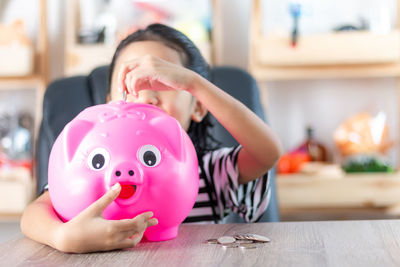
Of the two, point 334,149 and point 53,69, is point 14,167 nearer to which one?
point 53,69

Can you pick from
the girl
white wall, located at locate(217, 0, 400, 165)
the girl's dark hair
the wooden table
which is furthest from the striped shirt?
white wall, located at locate(217, 0, 400, 165)

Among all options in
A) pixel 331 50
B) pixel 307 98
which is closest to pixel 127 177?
pixel 331 50

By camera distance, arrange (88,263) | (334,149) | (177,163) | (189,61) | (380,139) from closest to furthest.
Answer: (88,263)
(177,163)
(189,61)
(380,139)
(334,149)

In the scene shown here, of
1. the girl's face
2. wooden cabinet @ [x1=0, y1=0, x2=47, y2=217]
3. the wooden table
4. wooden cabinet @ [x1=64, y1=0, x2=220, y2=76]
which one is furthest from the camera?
wooden cabinet @ [x1=64, y1=0, x2=220, y2=76]

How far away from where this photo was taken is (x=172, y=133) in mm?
764

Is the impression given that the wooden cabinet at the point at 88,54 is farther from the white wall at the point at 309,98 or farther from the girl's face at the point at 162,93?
the girl's face at the point at 162,93

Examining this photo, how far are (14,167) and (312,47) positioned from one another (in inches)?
57.1

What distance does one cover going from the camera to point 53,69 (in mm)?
2945

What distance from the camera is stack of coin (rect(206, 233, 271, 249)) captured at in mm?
708

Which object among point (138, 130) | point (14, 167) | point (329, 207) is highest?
point (138, 130)

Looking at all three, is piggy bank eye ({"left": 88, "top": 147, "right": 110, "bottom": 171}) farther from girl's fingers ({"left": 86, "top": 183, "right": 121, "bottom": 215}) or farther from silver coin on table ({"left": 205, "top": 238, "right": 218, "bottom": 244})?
silver coin on table ({"left": 205, "top": 238, "right": 218, "bottom": 244})

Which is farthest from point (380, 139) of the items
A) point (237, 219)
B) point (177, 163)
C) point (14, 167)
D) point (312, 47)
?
point (177, 163)

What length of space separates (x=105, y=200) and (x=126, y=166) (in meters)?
0.05

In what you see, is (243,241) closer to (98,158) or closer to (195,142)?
(98,158)
